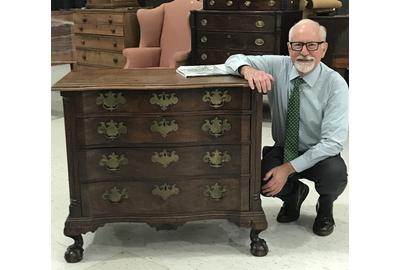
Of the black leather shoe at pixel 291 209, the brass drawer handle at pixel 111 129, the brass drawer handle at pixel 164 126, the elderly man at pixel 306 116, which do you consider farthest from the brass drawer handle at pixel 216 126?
the black leather shoe at pixel 291 209

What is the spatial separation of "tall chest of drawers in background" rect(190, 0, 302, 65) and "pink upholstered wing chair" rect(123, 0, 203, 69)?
19cm

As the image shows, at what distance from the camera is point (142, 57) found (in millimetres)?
4691

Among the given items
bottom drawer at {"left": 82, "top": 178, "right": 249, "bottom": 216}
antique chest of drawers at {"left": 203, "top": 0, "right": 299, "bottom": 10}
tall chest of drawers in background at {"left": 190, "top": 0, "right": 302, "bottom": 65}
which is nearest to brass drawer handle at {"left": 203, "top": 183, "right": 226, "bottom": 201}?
bottom drawer at {"left": 82, "top": 178, "right": 249, "bottom": 216}

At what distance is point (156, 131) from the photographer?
2.19 meters

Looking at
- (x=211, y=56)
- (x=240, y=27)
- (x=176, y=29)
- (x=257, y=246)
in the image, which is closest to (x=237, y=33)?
(x=240, y=27)

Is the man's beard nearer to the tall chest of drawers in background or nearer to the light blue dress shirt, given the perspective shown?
the light blue dress shirt

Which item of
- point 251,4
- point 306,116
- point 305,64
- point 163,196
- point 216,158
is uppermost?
point 251,4

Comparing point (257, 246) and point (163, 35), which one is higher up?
point (163, 35)

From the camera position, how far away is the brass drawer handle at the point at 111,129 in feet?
7.11

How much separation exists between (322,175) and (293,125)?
27 centimetres

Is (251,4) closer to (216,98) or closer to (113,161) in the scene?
(216,98)

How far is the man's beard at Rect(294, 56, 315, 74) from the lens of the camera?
2338mm

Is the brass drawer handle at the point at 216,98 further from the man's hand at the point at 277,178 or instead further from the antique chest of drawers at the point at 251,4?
the antique chest of drawers at the point at 251,4

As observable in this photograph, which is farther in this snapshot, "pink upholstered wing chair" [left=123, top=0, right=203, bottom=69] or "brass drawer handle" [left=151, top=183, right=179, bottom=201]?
"pink upholstered wing chair" [left=123, top=0, right=203, bottom=69]
